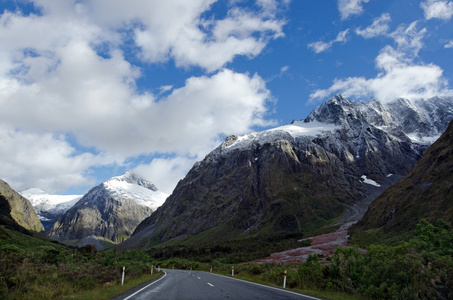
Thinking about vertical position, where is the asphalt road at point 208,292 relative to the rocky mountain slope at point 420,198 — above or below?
below

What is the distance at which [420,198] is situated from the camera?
222 feet

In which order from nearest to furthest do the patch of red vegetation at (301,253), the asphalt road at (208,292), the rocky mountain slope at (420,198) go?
the asphalt road at (208,292) < the patch of red vegetation at (301,253) < the rocky mountain slope at (420,198)

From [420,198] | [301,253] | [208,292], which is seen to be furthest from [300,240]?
[208,292]

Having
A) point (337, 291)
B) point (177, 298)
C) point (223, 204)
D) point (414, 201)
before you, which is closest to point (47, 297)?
point (177, 298)

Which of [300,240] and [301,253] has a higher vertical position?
[300,240]

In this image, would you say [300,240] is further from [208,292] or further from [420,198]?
[208,292]

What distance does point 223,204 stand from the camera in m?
187

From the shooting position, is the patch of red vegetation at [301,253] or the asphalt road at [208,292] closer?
the asphalt road at [208,292]

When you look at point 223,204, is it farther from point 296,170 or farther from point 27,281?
point 27,281

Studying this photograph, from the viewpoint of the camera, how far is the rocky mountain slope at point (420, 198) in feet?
191

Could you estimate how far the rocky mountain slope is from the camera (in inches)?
2293

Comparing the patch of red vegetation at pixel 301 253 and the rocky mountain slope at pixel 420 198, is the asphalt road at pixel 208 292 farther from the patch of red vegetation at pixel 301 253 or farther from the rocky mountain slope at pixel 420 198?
the rocky mountain slope at pixel 420 198

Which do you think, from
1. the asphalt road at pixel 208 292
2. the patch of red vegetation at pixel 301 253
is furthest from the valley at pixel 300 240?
the asphalt road at pixel 208 292

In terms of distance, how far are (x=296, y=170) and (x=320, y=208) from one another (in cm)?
3826
